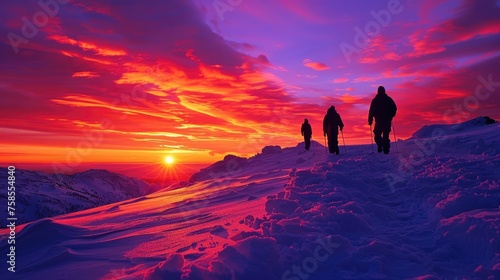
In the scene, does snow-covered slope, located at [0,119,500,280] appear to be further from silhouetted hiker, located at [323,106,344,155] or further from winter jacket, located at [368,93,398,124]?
silhouetted hiker, located at [323,106,344,155]

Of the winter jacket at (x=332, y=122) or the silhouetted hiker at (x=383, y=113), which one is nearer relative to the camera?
the silhouetted hiker at (x=383, y=113)

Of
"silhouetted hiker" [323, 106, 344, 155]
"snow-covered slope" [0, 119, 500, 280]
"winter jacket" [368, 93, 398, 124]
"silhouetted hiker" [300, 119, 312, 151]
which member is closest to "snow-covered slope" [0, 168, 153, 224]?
"silhouetted hiker" [300, 119, 312, 151]

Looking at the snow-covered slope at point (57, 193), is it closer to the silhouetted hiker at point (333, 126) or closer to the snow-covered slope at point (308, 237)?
the silhouetted hiker at point (333, 126)

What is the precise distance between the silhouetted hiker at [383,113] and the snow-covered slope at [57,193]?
4624 centimetres

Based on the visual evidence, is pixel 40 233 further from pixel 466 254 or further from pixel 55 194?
pixel 55 194

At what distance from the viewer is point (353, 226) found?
443 centimetres

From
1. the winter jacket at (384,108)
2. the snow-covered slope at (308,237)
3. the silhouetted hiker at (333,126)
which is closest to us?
the snow-covered slope at (308,237)

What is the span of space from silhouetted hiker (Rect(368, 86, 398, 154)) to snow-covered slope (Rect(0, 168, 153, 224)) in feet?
152

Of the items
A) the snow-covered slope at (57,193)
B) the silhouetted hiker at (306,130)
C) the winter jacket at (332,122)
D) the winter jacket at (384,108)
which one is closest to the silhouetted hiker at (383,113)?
the winter jacket at (384,108)

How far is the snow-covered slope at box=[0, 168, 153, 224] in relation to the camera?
4774 cm

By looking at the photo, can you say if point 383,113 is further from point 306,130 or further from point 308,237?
point 308,237

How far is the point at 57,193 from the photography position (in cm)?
6106

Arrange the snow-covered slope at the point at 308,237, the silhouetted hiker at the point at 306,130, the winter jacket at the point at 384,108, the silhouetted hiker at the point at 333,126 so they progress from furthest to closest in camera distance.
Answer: the silhouetted hiker at the point at 306,130, the silhouetted hiker at the point at 333,126, the winter jacket at the point at 384,108, the snow-covered slope at the point at 308,237

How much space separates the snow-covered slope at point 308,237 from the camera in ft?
Answer: 10.7
